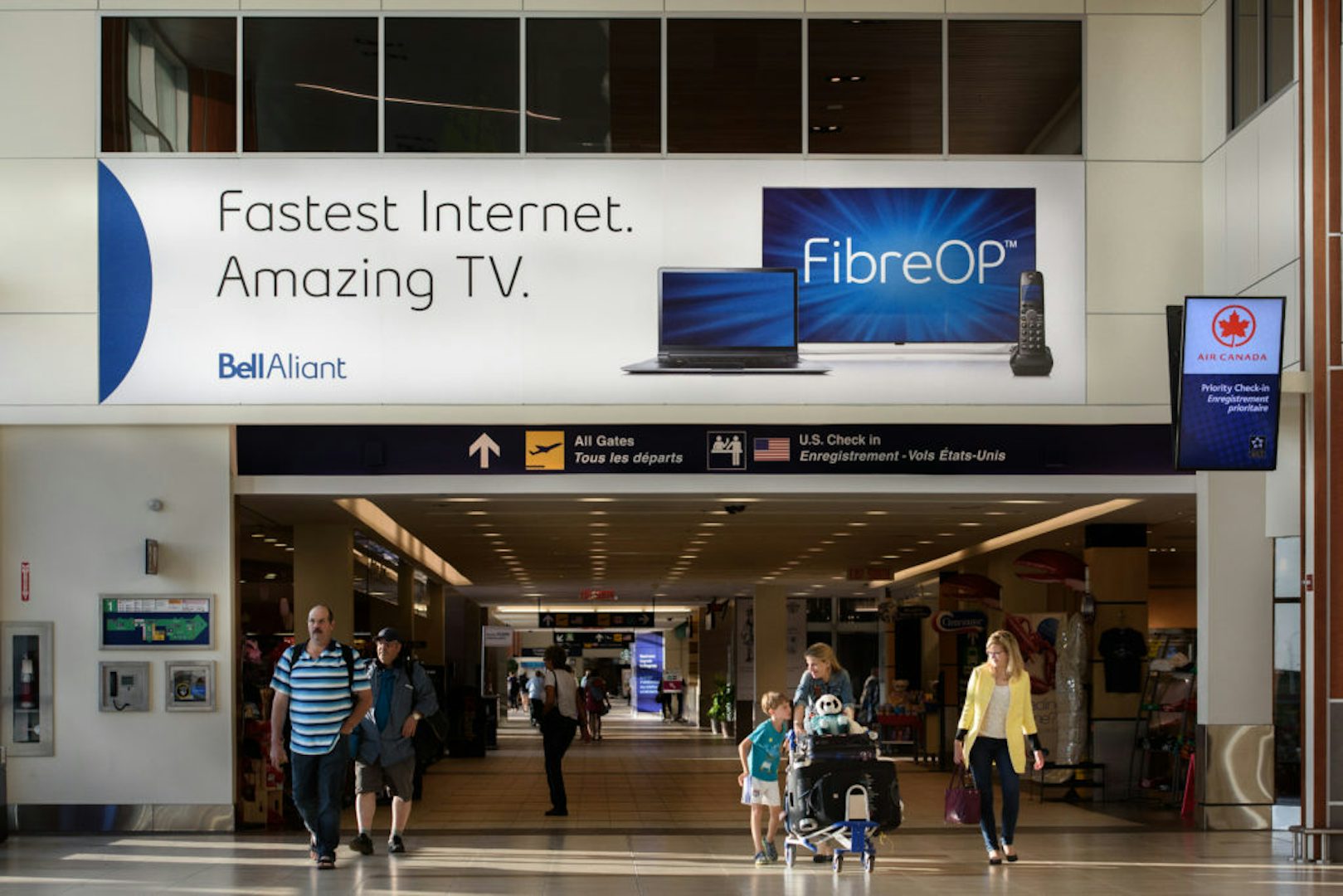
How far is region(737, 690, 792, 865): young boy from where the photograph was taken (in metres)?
12.4

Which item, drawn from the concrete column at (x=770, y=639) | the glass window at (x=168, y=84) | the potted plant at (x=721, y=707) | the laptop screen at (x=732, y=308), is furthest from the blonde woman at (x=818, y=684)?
the potted plant at (x=721, y=707)

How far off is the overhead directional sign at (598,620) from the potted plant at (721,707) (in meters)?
3.07

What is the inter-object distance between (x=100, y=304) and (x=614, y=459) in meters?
4.31

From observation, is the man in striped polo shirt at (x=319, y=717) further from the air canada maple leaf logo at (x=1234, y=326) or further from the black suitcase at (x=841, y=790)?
the air canada maple leaf logo at (x=1234, y=326)

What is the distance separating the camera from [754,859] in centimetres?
1269

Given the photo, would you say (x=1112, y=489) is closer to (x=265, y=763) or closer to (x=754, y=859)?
(x=754, y=859)

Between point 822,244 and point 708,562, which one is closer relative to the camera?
point 822,244

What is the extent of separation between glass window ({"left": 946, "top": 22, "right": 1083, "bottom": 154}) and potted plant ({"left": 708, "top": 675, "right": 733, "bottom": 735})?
24479 mm

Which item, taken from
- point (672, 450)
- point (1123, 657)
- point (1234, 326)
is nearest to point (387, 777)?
point (672, 450)

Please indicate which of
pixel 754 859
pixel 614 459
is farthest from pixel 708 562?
pixel 754 859

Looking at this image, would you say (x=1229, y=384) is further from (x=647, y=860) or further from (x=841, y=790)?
(x=647, y=860)

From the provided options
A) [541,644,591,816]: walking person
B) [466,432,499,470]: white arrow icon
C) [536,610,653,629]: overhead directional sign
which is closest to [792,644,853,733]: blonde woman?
[466,432,499,470]: white arrow icon

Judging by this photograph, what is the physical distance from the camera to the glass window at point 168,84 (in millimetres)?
14781

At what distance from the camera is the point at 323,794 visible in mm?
12039
